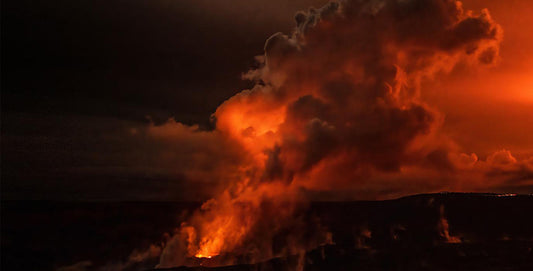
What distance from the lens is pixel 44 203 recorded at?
173000 mm

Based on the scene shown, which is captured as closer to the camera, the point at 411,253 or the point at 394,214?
the point at 411,253

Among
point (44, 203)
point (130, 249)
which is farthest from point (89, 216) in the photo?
point (130, 249)

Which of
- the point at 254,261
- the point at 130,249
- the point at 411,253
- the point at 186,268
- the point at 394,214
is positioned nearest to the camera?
the point at 186,268

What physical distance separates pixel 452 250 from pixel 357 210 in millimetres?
91914

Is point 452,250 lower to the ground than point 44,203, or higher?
lower

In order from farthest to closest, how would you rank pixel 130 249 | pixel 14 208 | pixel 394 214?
pixel 394 214, pixel 14 208, pixel 130 249

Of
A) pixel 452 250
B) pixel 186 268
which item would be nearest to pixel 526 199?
pixel 452 250

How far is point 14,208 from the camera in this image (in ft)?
567

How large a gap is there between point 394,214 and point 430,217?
11.8 metres

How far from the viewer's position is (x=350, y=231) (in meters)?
161

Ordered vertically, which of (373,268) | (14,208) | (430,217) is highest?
(14,208)

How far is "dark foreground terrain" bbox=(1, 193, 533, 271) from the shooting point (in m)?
95.4

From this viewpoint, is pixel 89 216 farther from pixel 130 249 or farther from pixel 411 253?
pixel 411 253

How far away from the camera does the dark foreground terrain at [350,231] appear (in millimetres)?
95438
